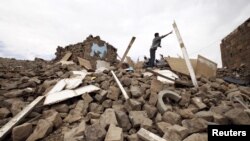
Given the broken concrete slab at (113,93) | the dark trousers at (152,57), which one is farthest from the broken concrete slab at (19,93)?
the dark trousers at (152,57)

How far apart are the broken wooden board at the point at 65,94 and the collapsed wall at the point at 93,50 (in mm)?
4083

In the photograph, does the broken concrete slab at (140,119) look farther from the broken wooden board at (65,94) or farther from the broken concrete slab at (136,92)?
the broken wooden board at (65,94)

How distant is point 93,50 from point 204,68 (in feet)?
15.3

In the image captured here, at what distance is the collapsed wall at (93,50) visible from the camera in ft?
28.0

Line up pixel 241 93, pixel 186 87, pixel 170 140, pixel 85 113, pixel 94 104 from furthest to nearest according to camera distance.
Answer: pixel 186 87 → pixel 241 93 → pixel 94 104 → pixel 85 113 → pixel 170 140

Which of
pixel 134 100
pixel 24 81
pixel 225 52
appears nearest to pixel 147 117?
pixel 134 100

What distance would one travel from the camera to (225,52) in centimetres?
945

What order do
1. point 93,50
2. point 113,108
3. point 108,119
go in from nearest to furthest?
point 108,119, point 113,108, point 93,50

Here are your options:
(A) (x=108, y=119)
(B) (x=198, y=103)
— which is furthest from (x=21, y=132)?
(B) (x=198, y=103)

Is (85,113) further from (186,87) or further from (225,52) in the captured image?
(225,52)

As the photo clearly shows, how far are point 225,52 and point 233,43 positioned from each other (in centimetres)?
89

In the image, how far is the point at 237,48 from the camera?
8.34 metres

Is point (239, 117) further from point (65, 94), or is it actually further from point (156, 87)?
point (65, 94)

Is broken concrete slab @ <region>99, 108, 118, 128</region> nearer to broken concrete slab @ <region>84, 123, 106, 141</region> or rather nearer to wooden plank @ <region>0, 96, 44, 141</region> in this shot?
broken concrete slab @ <region>84, 123, 106, 141</region>
